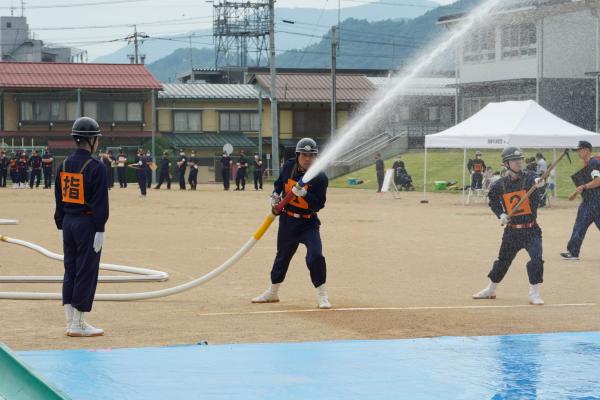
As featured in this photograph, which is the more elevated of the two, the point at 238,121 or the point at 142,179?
the point at 238,121

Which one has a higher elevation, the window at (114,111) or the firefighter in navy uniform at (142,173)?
the window at (114,111)

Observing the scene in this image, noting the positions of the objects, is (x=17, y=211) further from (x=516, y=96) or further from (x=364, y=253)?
(x=516, y=96)

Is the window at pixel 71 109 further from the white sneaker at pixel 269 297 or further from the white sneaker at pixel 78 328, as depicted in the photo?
the white sneaker at pixel 78 328

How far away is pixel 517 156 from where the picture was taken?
10.8m

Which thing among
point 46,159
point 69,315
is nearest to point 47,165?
point 46,159

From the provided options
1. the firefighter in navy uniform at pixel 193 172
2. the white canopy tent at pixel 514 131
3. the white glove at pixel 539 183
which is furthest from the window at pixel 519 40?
the white glove at pixel 539 183

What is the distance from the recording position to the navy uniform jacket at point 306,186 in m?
9.98

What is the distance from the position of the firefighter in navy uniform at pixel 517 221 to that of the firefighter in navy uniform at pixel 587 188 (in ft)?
12.5

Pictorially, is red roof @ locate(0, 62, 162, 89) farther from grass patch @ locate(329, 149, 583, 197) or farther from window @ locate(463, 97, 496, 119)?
window @ locate(463, 97, 496, 119)

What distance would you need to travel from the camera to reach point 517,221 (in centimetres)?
1070

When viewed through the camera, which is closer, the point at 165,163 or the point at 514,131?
the point at 514,131

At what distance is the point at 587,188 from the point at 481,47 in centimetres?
4097

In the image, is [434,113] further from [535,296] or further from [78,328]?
[78,328]

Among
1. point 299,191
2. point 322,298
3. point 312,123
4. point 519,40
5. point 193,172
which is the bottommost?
point 322,298
